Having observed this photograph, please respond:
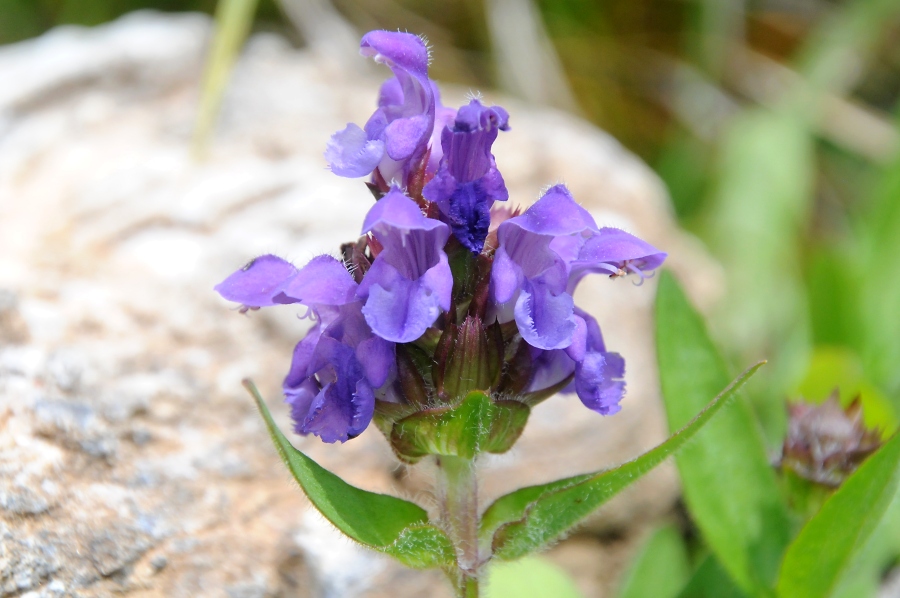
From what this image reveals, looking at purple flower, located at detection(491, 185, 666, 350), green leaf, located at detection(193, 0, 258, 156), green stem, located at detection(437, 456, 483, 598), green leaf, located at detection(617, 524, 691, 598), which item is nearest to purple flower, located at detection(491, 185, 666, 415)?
purple flower, located at detection(491, 185, 666, 350)

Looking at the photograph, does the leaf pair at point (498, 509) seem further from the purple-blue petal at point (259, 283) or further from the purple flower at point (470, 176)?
the purple flower at point (470, 176)

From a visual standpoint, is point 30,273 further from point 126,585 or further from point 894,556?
point 894,556

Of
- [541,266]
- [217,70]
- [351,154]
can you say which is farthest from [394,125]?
[217,70]

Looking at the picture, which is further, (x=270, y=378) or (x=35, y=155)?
(x=35, y=155)

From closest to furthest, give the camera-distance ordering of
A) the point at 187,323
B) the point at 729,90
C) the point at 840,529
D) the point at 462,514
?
the point at 462,514, the point at 840,529, the point at 187,323, the point at 729,90

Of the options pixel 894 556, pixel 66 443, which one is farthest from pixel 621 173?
pixel 66 443

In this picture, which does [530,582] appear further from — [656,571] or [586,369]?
[586,369]

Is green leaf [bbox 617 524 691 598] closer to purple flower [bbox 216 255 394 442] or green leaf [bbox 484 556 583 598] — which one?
green leaf [bbox 484 556 583 598]
